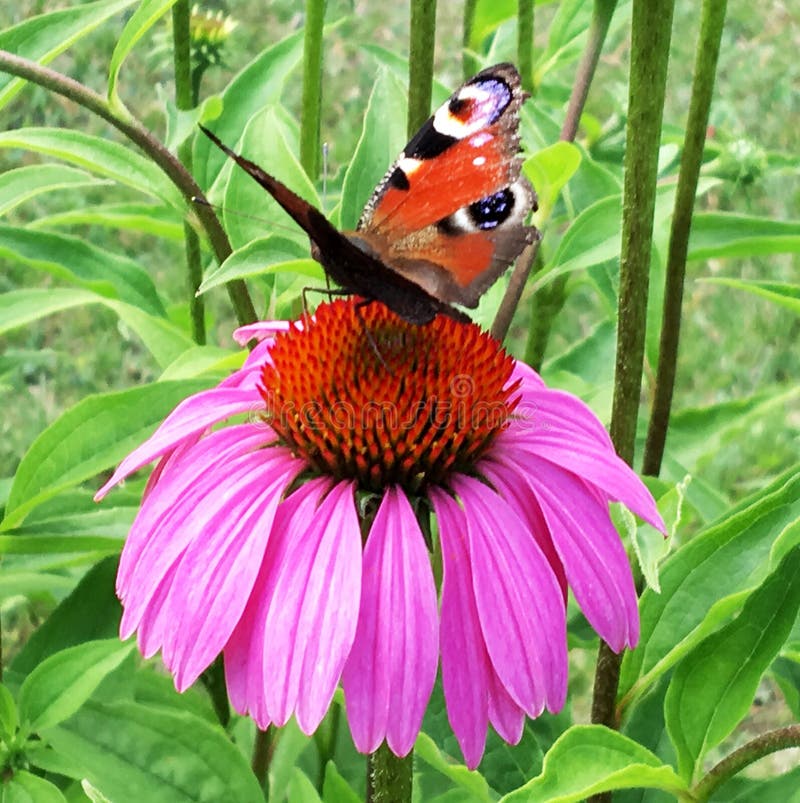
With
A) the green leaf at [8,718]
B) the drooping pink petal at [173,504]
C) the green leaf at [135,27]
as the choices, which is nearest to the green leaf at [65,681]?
the green leaf at [8,718]

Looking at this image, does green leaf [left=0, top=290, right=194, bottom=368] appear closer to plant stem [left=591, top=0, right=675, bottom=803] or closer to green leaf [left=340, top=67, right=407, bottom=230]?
green leaf [left=340, top=67, right=407, bottom=230]

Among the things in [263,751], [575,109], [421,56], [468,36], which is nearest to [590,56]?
[575,109]

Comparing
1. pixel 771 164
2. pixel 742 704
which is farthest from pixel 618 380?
pixel 771 164

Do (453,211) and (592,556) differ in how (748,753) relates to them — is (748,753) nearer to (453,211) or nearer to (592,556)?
(592,556)

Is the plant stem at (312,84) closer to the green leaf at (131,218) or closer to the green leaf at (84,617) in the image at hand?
the green leaf at (131,218)

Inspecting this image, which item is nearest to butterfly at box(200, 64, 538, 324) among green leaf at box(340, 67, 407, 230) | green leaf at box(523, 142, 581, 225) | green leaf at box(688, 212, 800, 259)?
green leaf at box(523, 142, 581, 225)

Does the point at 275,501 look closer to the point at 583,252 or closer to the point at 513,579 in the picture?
the point at 513,579

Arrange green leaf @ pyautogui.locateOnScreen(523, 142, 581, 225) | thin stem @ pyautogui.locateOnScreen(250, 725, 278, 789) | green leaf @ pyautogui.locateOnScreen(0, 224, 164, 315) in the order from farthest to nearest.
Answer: green leaf @ pyautogui.locateOnScreen(0, 224, 164, 315) → thin stem @ pyautogui.locateOnScreen(250, 725, 278, 789) → green leaf @ pyautogui.locateOnScreen(523, 142, 581, 225)
